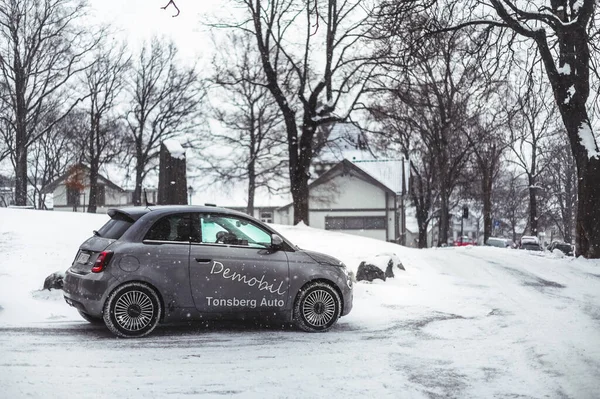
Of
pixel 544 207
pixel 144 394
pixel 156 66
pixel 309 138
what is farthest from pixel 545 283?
pixel 544 207

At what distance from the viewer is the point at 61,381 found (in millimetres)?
5781

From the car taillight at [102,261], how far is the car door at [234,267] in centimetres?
102

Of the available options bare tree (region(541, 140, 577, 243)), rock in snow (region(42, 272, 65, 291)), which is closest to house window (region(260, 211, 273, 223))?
bare tree (region(541, 140, 577, 243))

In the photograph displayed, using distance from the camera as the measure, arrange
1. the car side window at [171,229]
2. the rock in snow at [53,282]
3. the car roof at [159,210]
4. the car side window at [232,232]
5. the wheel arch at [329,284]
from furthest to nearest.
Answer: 1. the rock in snow at [53,282]
2. the wheel arch at [329,284]
3. the car side window at [232,232]
4. the car roof at [159,210]
5. the car side window at [171,229]

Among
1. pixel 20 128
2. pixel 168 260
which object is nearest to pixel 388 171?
pixel 20 128

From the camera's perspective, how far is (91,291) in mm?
7668

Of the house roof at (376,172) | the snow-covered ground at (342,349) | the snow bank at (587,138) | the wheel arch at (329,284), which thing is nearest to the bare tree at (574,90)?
the snow bank at (587,138)

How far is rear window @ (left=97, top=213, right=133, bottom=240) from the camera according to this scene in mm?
8156

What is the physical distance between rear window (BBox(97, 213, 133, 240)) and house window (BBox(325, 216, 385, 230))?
4572cm

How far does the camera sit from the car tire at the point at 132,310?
7.72m

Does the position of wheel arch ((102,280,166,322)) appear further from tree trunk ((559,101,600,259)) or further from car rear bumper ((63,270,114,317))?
tree trunk ((559,101,600,259))

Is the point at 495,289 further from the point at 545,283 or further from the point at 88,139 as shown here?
the point at 88,139

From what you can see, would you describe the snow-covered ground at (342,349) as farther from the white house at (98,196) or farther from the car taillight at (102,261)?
the white house at (98,196)

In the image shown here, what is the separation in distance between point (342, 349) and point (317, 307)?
1.30 m
